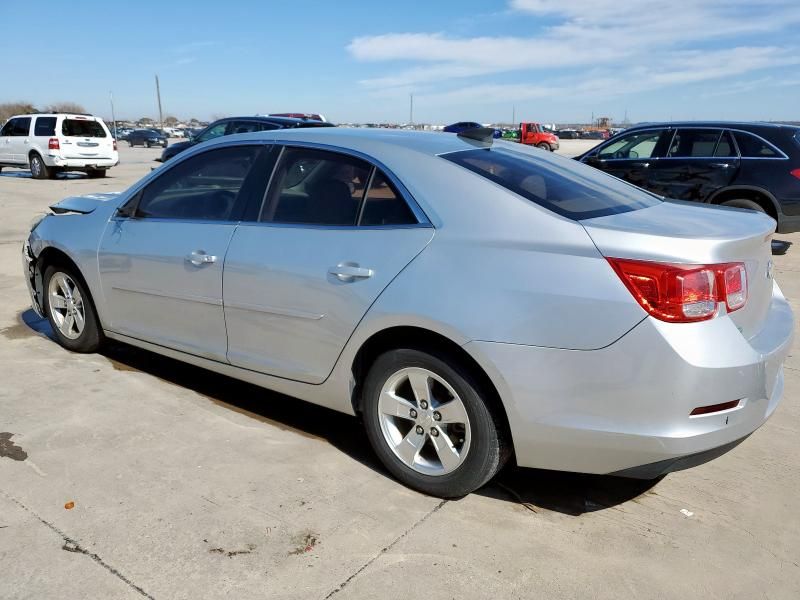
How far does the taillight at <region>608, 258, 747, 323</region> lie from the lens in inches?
95.7

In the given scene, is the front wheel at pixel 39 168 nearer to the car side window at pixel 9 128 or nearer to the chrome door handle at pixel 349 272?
the car side window at pixel 9 128

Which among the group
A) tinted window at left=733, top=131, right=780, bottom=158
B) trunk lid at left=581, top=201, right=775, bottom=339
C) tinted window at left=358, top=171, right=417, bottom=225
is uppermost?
tinted window at left=733, top=131, right=780, bottom=158

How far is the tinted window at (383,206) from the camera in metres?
3.06

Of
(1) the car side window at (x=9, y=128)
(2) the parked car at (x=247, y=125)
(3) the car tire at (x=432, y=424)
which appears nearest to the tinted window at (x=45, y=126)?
(1) the car side window at (x=9, y=128)

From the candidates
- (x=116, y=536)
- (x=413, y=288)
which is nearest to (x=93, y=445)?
A: (x=116, y=536)

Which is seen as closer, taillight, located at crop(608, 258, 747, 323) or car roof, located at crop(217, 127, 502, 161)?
taillight, located at crop(608, 258, 747, 323)

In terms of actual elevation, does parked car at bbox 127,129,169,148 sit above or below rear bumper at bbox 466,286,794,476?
above

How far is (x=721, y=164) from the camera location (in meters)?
8.49

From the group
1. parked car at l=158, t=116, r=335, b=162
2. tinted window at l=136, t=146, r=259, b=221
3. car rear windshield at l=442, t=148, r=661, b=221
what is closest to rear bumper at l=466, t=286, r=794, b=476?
car rear windshield at l=442, t=148, r=661, b=221

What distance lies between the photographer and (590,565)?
2611mm

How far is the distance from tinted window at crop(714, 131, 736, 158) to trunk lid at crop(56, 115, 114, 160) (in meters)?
16.6

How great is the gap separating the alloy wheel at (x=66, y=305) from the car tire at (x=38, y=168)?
1650 cm

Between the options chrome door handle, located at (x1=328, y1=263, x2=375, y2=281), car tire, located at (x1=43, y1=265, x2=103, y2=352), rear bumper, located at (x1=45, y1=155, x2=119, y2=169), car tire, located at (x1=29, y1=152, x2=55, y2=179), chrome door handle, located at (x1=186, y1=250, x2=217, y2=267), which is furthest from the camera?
car tire, located at (x1=29, y1=152, x2=55, y2=179)

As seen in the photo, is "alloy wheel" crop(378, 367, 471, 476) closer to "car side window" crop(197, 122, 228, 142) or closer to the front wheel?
"car side window" crop(197, 122, 228, 142)
